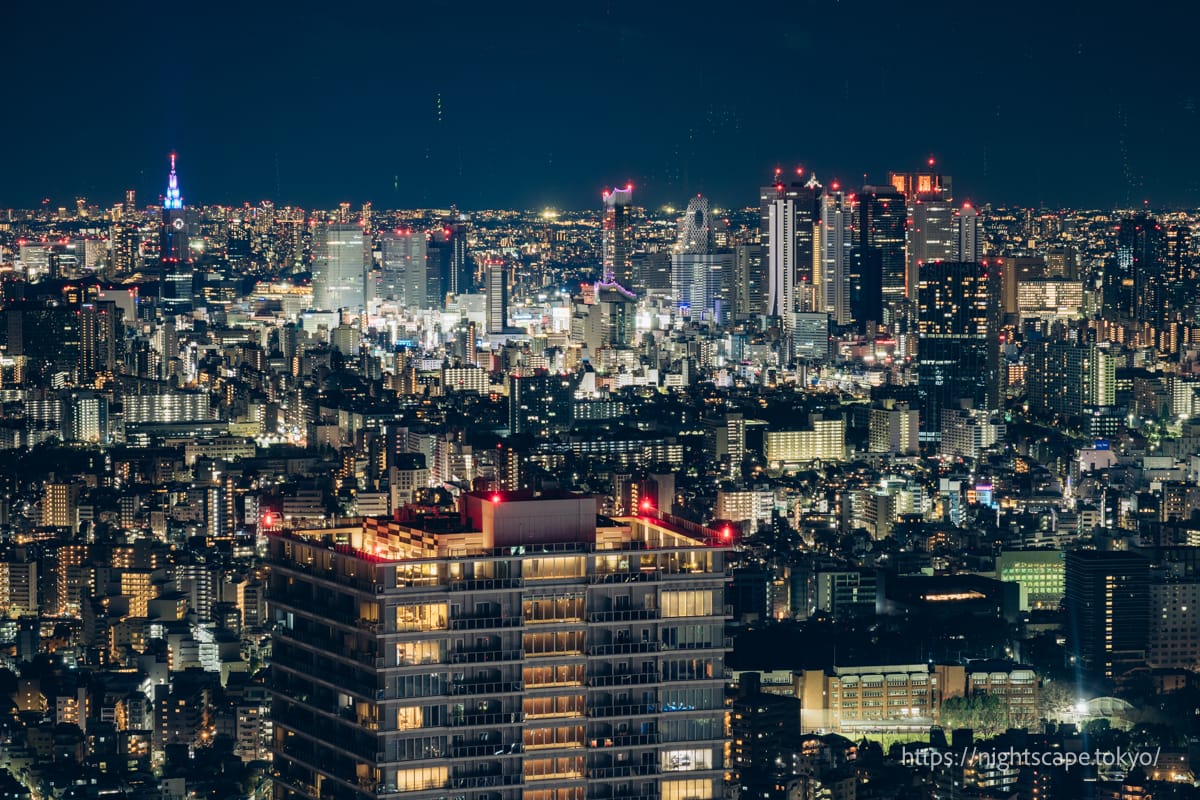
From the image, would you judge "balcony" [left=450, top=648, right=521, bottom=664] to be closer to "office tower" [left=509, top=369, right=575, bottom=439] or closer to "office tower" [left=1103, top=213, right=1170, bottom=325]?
"office tower" [left=509, top=369, right=575, bottom=439]

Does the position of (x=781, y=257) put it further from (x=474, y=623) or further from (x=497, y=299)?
(x=474, y=623)

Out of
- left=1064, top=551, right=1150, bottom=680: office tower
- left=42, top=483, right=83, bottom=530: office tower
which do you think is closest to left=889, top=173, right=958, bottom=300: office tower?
left=42, top=483, right=83, bottom=530: office tower

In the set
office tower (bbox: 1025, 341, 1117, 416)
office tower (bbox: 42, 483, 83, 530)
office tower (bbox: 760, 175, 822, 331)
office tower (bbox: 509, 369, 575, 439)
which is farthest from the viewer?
A: office tower (bbox: 760, 175, 822, 331)

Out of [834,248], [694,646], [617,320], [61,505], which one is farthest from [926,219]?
[694,646]

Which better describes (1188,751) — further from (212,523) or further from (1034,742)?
(212,523)

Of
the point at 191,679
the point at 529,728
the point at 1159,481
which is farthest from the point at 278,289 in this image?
the point at 529,728

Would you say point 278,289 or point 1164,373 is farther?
point 278,289

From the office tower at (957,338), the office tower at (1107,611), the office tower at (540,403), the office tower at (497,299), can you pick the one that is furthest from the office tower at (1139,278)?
the office tower at (1107,611)

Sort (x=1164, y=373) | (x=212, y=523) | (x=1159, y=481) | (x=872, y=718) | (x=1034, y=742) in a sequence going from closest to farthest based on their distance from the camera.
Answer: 1. (x=1034, y=742)
2. (x=872, y=718)
3. (x=212, y=523)
4. (x=1159, y=481)
5. (x=1164, y=373)
